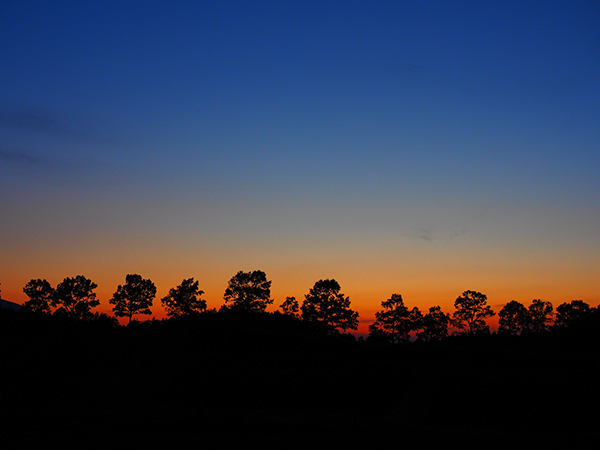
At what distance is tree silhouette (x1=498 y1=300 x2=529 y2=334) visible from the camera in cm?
8112

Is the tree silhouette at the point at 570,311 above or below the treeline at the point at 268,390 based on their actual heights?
above

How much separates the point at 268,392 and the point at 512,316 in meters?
69.1

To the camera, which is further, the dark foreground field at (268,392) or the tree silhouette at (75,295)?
the tree silhouette at (75,295)

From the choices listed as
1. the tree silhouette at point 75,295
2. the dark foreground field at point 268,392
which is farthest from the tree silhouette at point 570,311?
the tree silhouette at point 75,295

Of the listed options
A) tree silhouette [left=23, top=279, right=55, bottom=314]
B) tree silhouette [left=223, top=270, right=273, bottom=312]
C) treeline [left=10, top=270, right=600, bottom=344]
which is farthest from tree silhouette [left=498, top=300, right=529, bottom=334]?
tree silhouette [left=23, top=279, right=55, bottom=314]

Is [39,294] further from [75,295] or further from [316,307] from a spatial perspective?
[316,307]

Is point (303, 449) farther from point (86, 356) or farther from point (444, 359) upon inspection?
point (86, 356)

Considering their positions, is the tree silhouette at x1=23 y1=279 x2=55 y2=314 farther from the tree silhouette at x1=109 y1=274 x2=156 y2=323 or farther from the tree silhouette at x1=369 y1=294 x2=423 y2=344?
the tree silhouette at x1=369 y1=294 x2=423 y2=344

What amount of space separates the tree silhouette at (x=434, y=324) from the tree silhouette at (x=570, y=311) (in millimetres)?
18354

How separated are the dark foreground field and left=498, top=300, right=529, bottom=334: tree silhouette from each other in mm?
49811

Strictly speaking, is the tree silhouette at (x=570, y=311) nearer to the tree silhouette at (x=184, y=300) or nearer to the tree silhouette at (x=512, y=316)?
the tree silhouette at (x=512, y=316)

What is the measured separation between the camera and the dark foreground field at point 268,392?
18219 mm

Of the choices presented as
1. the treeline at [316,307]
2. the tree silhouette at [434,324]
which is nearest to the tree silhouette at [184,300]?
the treeline at [316,307]

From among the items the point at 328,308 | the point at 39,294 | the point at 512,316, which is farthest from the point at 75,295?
the point at 512,316
